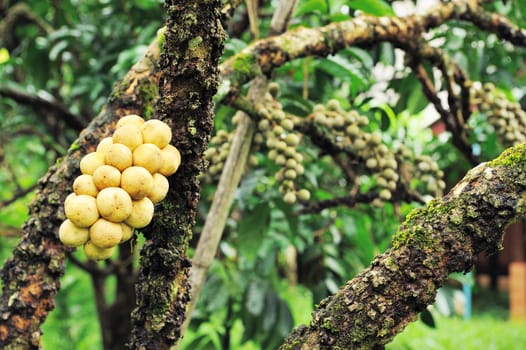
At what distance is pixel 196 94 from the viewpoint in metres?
0.68

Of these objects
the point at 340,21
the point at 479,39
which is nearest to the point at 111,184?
the point at 340,21

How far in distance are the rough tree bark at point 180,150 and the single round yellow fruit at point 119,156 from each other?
→ 2.5 inches

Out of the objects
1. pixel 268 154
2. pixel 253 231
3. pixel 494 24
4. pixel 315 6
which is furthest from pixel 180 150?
pixel 494 24

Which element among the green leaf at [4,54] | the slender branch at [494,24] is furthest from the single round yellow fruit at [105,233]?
the green leaf at [4,54]

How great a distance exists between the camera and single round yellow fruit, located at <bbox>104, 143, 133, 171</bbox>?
64cm

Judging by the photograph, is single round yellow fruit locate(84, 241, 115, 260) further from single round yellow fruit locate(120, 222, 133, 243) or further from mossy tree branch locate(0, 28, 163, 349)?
mossy tree branch locate(0, 28, 163, 349)

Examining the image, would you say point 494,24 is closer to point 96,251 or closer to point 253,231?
point 253,231

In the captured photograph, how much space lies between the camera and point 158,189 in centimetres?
64

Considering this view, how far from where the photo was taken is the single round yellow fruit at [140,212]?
64 centimetres

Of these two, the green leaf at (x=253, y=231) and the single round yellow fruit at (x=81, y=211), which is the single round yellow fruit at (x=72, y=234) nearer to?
the single round yellow fruit at (x=81, y=211)

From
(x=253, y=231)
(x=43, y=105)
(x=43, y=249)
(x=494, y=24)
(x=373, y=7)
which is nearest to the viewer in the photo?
(x=43, y=249)

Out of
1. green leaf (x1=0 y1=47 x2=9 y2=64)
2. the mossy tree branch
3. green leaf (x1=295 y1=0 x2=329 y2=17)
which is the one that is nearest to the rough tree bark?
the mossy tree branch

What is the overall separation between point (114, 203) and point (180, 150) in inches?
4.3

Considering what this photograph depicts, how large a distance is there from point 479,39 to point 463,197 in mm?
1304
